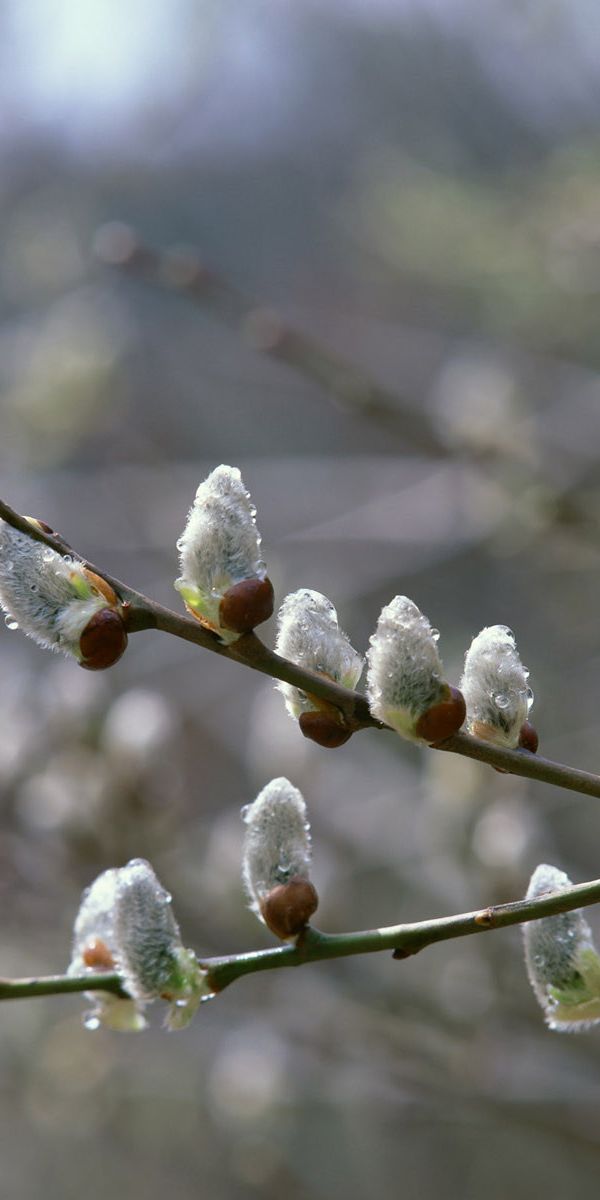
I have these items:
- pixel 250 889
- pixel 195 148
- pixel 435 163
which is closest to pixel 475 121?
pixel 435 163

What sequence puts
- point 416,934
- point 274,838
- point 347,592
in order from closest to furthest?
1. point 416,934
2. point 274,838
3. point 347,592

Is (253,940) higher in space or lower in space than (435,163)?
lower

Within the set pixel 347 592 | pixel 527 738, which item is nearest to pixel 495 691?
pixel 527 738

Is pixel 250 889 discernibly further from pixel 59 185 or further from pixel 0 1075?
pixel 59 185

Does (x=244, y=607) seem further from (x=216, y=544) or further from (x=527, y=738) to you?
(x=527, y=738)

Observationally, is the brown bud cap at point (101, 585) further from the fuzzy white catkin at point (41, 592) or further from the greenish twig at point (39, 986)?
the greenish twig at point (39, 986)

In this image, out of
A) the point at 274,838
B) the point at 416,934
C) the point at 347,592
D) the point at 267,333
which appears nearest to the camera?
the point at 416,934
